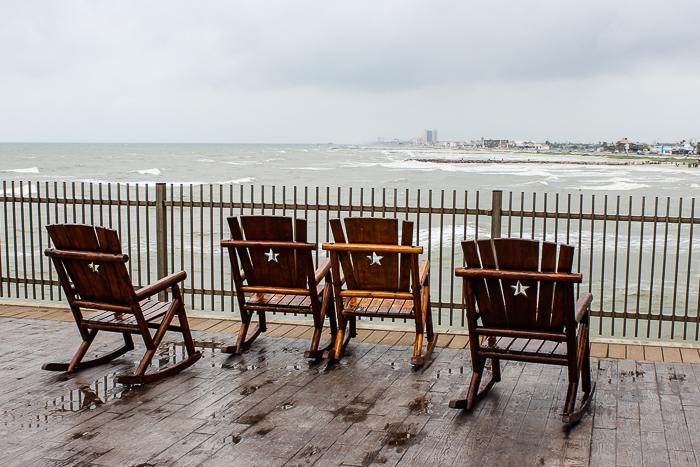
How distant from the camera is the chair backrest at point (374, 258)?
4410mm

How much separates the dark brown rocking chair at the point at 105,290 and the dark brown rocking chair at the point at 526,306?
79.4 inches

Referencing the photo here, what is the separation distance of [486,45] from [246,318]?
4196 cm

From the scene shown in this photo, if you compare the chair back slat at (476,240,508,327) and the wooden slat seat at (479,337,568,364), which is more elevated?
the chair back slat at (476,240,508,327)

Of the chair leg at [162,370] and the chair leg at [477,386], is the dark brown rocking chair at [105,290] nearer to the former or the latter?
the chair leg at [162,370]

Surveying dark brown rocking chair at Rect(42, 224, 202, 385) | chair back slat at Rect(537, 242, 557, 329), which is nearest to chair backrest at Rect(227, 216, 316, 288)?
dark brown rocking chair at Rect(42, 224, 202, 385)

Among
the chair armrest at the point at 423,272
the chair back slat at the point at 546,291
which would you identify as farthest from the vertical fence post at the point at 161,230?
the chair back slat at the point at 546,291

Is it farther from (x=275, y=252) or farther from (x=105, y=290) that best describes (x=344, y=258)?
(x=105, y=290)

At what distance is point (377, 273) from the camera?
180 inches

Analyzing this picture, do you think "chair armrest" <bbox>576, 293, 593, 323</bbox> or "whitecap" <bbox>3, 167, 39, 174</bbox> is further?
"whitecap" <bbox>3, 167, 39, 174</bbox>

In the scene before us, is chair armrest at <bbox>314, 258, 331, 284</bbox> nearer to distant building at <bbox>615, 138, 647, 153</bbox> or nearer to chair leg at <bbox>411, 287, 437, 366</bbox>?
chair leg at <bbox>411, 287, 437, 366</bbox>

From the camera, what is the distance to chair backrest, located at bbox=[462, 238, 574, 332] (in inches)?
136

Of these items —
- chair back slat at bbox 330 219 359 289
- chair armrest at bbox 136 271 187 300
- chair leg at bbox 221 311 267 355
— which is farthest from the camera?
chair leg at bbox 221 311 267 355

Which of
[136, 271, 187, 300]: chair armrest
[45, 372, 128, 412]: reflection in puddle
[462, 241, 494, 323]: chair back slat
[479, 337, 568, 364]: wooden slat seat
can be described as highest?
[462, 241, 494, 323]: chair back slat

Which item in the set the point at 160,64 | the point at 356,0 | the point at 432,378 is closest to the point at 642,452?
the point at 432,378
